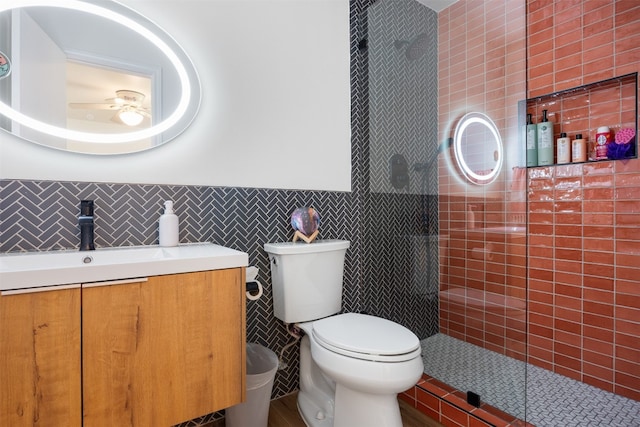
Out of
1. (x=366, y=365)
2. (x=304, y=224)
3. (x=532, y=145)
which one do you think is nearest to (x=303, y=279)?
(x=304, y=224)

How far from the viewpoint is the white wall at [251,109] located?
55.0 inches

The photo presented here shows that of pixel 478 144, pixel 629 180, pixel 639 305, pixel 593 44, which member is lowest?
pixel 639 305

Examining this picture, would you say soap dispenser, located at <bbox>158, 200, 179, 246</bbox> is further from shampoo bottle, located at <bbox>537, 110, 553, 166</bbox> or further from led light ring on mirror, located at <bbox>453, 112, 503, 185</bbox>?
shampoo bottle, located at <bbox>537, 110, 553, 166</bbox>

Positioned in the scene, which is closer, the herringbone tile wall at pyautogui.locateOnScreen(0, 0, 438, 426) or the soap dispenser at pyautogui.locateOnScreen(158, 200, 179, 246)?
the herringbone tile wall at pyautogui.locateOnScreen(0, 0, 438, 426)

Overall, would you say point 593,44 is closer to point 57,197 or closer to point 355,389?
point 355,389

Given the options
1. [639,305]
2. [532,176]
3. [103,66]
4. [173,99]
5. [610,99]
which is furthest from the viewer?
[532,176]

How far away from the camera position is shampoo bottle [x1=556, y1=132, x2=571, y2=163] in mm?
1941

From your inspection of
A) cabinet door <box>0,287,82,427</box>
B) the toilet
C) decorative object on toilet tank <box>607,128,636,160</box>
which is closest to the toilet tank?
the toilet

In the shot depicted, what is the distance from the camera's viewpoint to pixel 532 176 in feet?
6.84

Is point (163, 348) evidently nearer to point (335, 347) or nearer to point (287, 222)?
point (335, 347)

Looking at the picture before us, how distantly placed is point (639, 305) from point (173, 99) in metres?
2.51

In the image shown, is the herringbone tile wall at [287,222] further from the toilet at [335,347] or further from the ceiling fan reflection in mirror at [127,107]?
the ceiling fan reflection in mirror at [127,107]

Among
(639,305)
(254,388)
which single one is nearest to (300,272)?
(254,388)

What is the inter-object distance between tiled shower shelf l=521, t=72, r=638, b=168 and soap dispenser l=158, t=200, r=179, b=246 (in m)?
1.83
